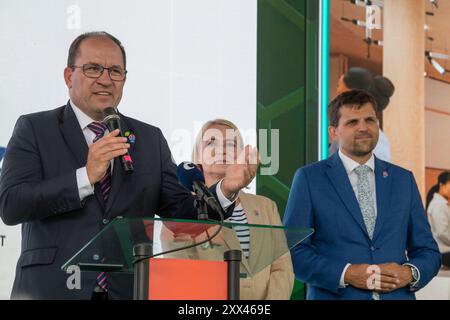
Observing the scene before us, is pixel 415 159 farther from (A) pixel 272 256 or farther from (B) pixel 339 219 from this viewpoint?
(A) pixel 272 256

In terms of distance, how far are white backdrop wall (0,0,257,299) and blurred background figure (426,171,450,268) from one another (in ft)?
3.77

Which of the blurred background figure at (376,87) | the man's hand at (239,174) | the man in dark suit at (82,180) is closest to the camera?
the man's hand at (239,174)

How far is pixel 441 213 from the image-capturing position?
4898 millimetres

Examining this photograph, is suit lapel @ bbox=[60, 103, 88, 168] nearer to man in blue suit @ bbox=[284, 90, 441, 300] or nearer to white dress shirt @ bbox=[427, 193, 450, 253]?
man in blue suit @ bbox=[284, 90, 441, 300]

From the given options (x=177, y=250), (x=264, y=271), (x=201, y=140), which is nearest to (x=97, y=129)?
(x=201, y=140)

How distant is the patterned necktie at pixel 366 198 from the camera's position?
376 cm

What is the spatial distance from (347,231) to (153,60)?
1404mm

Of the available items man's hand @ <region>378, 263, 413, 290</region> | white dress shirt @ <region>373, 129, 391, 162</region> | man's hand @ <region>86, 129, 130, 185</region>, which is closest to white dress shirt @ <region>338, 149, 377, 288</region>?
man's hand @ <region>378, 263, 413, 290</region>

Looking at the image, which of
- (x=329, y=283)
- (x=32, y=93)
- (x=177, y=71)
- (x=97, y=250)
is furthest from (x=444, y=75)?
(x=97, y=250)

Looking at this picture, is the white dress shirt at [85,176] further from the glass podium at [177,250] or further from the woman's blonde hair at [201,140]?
the woman's blonde hair at [201,140]

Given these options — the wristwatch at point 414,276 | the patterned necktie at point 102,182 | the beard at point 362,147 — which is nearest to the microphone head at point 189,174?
the patterned necktie at point 102,182

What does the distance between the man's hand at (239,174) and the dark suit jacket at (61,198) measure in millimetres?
61

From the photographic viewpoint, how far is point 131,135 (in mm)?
3244

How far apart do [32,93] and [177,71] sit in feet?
2.63
